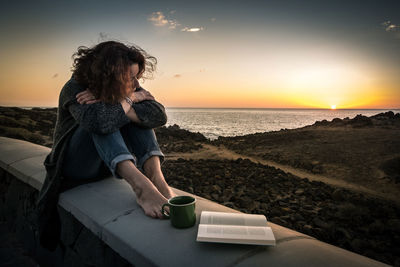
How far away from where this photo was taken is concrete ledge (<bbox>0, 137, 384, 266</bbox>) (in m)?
0.92

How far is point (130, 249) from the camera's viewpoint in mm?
1008

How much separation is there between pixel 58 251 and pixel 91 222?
684 millimetres

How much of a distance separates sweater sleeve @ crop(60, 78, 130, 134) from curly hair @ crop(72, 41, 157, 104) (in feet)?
0.22

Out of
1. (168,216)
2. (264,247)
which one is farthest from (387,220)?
(168,216)

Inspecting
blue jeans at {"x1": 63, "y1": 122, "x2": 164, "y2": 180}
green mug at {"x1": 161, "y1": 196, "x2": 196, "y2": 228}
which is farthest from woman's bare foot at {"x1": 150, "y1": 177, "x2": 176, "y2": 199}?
green mug at {"x1": 161, "y1": 196, "x2": 196, "y2": 228}

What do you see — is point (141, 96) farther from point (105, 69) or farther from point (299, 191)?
point (299, 191)

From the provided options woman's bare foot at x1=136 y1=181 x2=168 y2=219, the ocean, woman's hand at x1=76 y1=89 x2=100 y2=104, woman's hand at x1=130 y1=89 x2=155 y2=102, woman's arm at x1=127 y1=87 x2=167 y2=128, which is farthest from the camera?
the ocean

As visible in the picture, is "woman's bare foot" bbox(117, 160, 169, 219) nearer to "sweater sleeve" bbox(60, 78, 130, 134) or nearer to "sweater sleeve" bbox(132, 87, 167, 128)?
"sweater sleeve" bbox(60, 78, 130, 134)

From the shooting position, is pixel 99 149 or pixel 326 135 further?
pixel 326 135

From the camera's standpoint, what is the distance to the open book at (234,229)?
99 cm

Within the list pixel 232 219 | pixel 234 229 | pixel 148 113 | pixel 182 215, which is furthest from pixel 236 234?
pixel 148 113

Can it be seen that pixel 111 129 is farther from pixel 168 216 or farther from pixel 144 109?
pixel 168 216

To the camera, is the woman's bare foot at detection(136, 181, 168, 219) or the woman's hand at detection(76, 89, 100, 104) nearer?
the woman's bare foot at detection(136, 181, 168, 219)

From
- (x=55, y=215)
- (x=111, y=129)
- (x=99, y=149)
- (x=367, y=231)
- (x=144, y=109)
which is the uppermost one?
(x=144, y=109)
